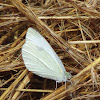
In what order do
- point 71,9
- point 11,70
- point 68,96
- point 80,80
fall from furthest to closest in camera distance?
point 71,9 → point 11,70 → point 68,96 → point 80,80

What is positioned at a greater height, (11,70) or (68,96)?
(11,70)

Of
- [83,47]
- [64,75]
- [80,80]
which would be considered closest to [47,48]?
[64,75]

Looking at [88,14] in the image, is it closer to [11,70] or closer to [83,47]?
[83,47]

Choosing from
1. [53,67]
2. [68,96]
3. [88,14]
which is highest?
[88,14]

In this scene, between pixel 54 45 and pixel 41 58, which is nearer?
pixel 41 58
